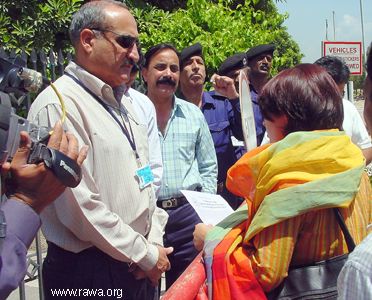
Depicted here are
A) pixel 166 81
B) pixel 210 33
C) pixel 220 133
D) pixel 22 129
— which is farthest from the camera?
pixel 210 33

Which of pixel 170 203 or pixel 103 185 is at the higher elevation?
pixel 103 185

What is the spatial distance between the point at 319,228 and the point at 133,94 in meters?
1.83

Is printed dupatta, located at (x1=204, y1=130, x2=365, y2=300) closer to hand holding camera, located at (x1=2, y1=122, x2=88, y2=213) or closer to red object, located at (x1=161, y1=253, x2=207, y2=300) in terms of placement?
red object, located at (x1=161, y1=253, x2=207, y2=300)

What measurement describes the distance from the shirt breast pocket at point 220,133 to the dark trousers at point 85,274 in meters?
2.25

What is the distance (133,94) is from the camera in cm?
360

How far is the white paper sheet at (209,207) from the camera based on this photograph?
265 cm

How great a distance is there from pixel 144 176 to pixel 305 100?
0.90 metres

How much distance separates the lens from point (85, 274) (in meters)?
2.63

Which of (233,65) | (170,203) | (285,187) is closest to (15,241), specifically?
(285,187)

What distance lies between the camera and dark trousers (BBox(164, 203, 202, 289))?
3854 mm

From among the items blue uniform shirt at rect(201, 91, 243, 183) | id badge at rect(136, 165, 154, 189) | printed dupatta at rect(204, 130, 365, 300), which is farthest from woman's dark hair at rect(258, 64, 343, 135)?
blue uniform shirt at rect(201, 91, 243, 183)

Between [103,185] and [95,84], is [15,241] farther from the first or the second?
[95,84]

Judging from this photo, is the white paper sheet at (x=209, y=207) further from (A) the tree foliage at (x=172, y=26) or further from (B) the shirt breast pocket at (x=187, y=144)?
(A) the tree foliage at (x=172, y=26)

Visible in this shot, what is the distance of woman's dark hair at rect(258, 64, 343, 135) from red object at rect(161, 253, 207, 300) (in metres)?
0.63
